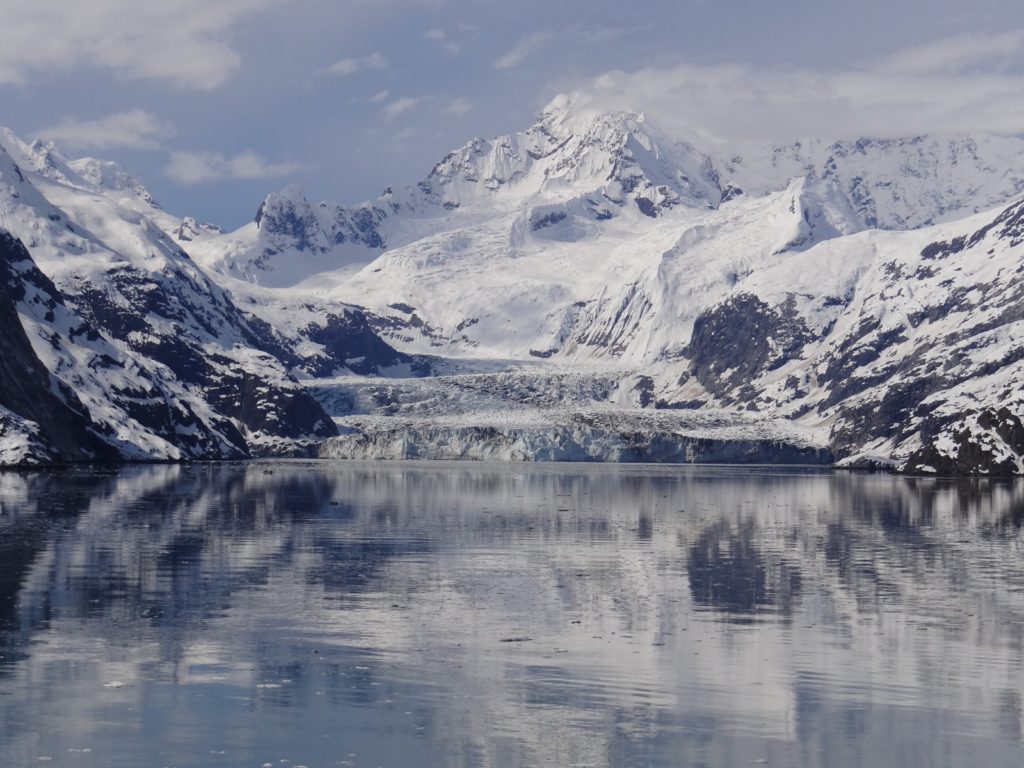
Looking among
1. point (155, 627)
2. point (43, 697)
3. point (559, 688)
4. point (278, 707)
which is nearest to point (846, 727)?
point (559, 688)

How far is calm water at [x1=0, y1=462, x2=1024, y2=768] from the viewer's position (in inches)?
1298

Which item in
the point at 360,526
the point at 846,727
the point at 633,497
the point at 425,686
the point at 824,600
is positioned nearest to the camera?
the point at 846,727

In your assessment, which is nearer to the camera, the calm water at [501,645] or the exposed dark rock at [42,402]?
the calm water at [501,645]

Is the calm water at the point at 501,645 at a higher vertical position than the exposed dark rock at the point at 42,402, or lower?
lower

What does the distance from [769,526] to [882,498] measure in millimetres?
44370

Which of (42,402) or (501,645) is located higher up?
(42,402)

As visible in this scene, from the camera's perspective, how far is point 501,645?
4416cm

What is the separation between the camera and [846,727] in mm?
34500

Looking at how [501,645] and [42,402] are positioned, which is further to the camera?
[42,402]

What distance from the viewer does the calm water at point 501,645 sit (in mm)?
32969

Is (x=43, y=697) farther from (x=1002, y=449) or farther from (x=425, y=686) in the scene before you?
(x=1002, y=449)

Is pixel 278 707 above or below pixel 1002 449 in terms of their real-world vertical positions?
below

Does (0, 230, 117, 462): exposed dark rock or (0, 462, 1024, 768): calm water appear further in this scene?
(0, 230, 117, 462): exposed dark rock

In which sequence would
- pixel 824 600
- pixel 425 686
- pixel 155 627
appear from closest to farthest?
1. pixel 425 686
2. pixel 155 627
3. pixel 824 600
